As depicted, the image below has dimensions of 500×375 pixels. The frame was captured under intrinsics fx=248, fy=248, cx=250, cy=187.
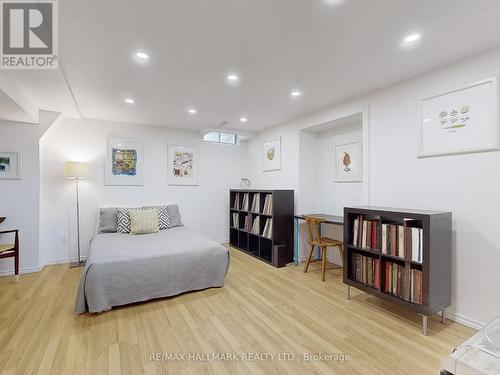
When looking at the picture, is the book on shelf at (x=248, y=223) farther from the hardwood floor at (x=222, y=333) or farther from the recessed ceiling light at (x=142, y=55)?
the recessed ceiling light at (x=142, y=55)

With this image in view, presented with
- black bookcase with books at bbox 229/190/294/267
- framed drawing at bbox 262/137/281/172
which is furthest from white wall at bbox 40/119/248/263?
framed drawing at bbox 262/137/281/172

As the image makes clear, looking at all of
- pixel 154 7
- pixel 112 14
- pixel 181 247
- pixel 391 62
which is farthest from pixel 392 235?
pixel 112 14

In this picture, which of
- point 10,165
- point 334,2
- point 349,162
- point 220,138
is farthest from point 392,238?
point 10,165

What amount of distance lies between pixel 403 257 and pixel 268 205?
218 centimetres

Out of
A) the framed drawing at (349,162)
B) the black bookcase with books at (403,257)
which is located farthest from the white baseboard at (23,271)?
the framed drawing at (349,162)

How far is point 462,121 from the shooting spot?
2246 mm

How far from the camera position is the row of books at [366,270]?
2.50 m

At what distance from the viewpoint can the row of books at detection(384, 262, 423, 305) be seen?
7.07 ft

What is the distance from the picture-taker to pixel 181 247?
117 inches

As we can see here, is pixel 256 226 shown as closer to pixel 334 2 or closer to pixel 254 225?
pixel 254 225

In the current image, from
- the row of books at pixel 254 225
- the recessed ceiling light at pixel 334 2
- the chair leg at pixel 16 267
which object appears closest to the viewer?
the recessed ceiling light at pixel 334 2

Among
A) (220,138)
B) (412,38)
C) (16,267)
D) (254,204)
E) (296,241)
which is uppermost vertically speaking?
(412,38)

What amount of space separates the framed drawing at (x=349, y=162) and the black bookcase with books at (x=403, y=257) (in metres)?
1.07

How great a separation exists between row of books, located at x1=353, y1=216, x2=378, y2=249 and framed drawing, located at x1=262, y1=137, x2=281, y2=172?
2.10 metres
